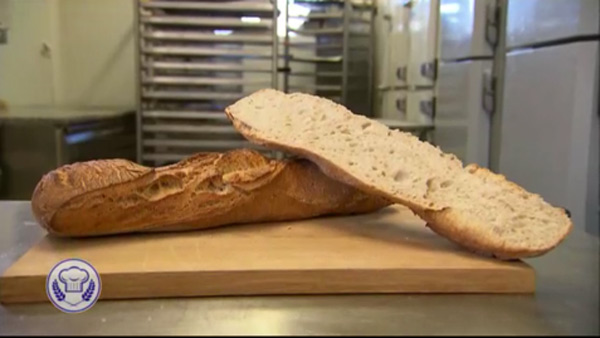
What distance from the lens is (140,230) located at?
26.5 inches

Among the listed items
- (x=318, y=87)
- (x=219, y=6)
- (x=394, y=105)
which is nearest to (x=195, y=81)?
(x=219, y=6)

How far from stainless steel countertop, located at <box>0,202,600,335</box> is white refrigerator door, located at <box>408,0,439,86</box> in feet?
5.83

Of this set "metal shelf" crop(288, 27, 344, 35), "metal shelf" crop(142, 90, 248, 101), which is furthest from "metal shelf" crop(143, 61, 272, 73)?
"metal shelf" crop(288, 27, 344, 35)

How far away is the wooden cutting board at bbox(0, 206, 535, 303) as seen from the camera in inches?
21.5

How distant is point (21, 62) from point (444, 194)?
2211mm

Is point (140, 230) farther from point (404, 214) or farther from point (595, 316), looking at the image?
point (595, 316)

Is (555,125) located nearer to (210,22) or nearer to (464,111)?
(464,111)

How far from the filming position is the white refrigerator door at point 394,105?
8.43ft

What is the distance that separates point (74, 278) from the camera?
540 millimetres

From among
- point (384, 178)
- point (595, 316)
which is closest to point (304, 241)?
point (384, 178)

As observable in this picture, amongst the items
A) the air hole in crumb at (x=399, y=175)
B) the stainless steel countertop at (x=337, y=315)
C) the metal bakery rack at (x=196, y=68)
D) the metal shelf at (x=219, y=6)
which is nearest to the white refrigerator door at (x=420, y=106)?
the metal bakery rack at (x=196, y=68)

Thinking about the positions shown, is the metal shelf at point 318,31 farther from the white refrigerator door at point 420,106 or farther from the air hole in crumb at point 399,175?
the air hole in crumb at point 399,175

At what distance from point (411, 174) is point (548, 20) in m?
0.68

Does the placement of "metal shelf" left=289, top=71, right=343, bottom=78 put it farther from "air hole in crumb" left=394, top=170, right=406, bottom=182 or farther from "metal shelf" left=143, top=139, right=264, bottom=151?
"air hole in crumb" left=394, top=170, right=406, bottom=182
